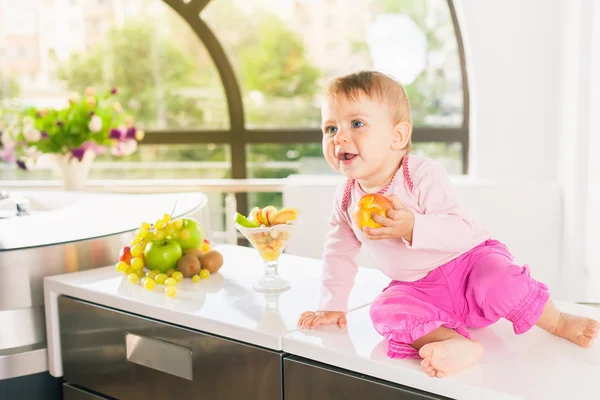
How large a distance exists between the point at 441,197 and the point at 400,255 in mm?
140

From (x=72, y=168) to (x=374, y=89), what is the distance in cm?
232

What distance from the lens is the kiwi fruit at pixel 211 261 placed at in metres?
1.74

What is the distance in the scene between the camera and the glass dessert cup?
1.56 meters

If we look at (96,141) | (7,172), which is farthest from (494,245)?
(7,172)

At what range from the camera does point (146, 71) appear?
4.31 m

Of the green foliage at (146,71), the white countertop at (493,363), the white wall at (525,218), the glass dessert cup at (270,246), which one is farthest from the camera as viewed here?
the green foliage at (146,71)

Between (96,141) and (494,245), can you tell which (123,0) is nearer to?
(96,141)

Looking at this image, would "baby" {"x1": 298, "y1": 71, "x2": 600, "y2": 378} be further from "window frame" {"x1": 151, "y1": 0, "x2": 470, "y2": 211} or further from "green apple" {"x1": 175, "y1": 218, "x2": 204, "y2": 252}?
"window frame" {"x1": 151, "y1": 0, "x2": 470, "y2": 211}

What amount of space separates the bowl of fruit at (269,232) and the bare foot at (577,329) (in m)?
0.62

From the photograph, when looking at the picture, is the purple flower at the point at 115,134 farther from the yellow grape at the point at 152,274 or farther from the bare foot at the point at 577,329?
the bare foot at the point at 577,329

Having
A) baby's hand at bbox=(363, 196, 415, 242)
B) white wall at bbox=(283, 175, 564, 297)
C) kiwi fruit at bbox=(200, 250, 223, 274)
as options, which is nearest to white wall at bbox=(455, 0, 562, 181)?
white wall at bbox=(283, 175, 564, 297)

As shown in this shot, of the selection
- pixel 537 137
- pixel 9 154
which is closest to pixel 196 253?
pixel 9 154

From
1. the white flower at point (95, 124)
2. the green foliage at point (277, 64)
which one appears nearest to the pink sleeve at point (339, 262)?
the white flower at point (95, 124)

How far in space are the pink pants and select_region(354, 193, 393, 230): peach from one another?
0.63 ft
